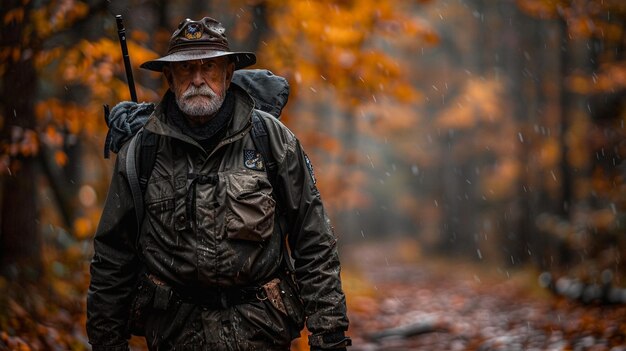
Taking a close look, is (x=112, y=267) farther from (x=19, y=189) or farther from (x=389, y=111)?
(x=389, y=111)

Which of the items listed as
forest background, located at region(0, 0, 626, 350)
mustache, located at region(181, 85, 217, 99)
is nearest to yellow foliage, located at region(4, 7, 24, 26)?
forest background, located at region(0, 0, 626, 350)

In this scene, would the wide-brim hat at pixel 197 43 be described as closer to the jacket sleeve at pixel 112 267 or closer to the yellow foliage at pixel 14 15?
the jacket sleeve at pixel 112 267

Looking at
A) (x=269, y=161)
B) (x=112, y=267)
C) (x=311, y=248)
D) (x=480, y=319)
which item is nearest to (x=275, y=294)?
(x=311, y=248)

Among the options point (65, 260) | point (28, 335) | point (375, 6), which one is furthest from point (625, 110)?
point (28, 335)

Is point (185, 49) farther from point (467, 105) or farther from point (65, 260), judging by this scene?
point (467, 105)

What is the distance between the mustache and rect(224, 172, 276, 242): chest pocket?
1.60ft

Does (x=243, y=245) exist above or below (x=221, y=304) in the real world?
above

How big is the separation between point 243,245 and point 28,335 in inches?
164

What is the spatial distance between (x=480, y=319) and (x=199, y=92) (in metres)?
8.81

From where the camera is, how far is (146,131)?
4066mm

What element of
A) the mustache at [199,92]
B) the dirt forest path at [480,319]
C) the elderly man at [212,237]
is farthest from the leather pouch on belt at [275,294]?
the dirt forest path at [480,319]

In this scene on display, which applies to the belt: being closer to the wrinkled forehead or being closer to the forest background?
the wrinkled forehead

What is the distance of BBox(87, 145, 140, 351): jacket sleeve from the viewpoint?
3996 millimetres

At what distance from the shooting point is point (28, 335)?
22.9 feet
